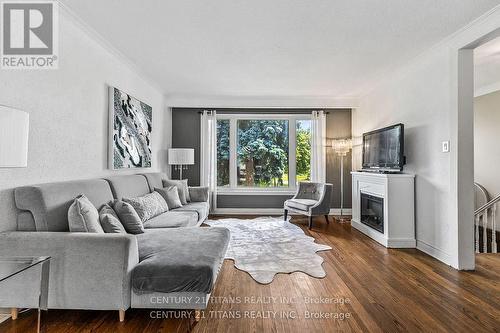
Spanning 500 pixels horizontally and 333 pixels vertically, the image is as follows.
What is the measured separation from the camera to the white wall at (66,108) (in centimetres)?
203

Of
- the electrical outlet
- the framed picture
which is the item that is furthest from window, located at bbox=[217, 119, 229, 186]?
the electrical outlet

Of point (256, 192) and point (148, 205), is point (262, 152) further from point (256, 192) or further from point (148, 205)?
point (148, 205)

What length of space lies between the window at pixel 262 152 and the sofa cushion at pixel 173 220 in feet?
8.07

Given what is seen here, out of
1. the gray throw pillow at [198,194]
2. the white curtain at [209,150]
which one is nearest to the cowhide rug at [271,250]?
the gray throw pillow at [198,194]

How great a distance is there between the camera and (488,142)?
4.87 m

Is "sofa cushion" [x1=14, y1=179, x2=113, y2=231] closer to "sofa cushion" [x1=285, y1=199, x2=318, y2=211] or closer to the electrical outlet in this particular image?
"sofa cushion" [x1=285, y1=199, x2=318, y2=211]

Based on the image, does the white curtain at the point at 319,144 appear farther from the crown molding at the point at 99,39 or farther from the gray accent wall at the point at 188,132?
the crown molding at the point at 99,39

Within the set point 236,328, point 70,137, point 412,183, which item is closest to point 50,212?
point 70,137

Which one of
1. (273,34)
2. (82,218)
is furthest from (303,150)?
(82,218)

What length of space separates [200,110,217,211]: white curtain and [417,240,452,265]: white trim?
376 cm

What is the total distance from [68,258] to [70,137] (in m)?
1.34

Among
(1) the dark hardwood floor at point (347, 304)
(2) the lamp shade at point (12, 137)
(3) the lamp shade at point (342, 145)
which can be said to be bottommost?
(1) the dark hardwood floor at point (347, 304)

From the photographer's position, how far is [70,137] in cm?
262

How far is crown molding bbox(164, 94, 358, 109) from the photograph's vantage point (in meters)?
5.65
